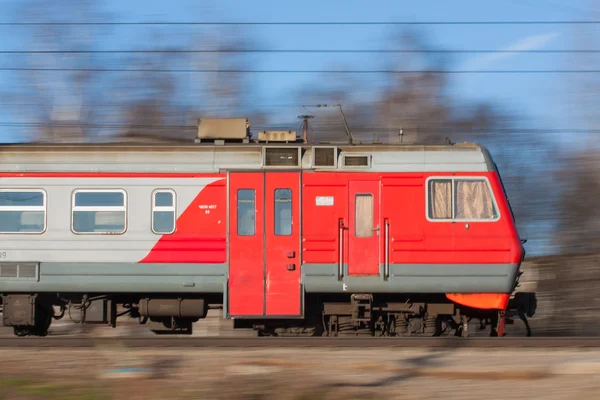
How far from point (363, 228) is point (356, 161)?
1.22 meters

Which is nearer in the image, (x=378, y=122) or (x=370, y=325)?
(x=370, y=325)

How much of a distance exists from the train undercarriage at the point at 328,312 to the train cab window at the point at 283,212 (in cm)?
134

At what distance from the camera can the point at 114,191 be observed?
41.1ft

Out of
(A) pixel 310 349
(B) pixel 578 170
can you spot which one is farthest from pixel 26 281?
(B) pixel 578 170

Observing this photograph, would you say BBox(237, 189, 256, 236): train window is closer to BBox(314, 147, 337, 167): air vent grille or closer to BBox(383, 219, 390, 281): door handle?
BBox(314, 147, 337, 167): air vent grille

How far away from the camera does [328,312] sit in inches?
502

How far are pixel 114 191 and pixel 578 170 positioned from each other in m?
15.0

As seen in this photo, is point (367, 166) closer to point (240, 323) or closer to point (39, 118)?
point (240, 323)

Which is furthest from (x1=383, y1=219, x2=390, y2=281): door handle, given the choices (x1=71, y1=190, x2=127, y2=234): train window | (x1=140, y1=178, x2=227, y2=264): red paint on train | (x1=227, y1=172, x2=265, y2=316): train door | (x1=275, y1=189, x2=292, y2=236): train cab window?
(x1=71, y1=190, x2=127, y2=234): train window

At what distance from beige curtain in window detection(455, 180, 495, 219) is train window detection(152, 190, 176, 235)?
16.6 ft

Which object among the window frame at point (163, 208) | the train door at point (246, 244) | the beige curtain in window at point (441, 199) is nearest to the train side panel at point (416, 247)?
the beige curtain in window at point (441, 199)

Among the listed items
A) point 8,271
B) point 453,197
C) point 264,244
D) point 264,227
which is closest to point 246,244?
point 264,244

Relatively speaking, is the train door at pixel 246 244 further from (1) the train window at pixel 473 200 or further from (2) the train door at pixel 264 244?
(1) the train window at pixel 473 200

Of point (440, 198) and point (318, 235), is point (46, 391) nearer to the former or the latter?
point (318, 235)
